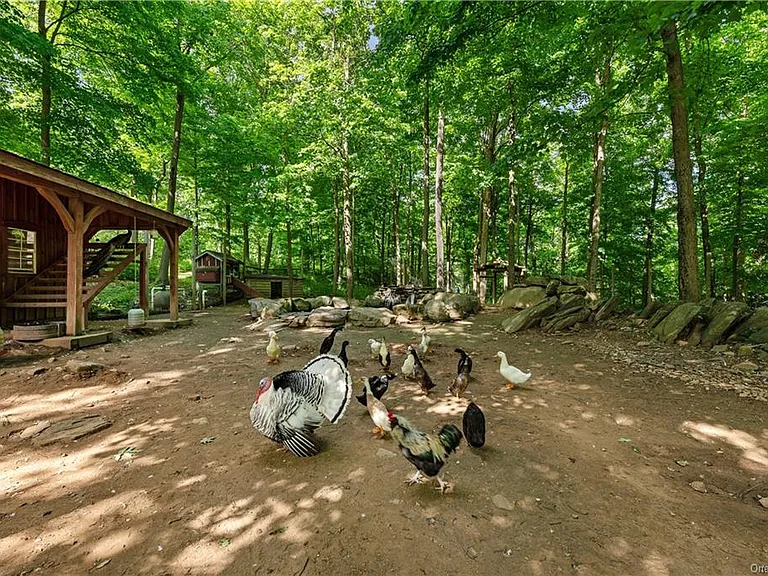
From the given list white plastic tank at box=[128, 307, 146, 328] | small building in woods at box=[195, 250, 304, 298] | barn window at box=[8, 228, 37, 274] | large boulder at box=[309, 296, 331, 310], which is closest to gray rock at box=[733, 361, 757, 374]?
large boulder at box=[309, 296, 331, 310]

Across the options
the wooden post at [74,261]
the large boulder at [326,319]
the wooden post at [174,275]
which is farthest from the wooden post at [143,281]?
the large boulder at [326,319]

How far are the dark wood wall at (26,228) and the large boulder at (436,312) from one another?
489 inches

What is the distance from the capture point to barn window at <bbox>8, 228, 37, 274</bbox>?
30.4 ft

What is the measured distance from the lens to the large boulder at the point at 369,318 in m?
11.6

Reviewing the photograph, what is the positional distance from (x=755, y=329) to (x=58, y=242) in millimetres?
18123

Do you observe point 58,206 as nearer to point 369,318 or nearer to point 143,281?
point 143,281

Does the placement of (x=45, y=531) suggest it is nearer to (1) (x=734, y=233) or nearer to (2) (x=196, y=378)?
(2) (x=196, y=378)

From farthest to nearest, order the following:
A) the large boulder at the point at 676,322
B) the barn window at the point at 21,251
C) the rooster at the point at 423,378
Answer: the barn window at the point at 21,251 → the large boulder at the point at 676,322 → the rooster at the point at 423,378

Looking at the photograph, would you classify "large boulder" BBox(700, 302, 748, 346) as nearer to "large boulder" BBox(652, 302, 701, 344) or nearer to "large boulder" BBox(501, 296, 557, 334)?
"large boulder" BBox(652, 302, 701, 344)

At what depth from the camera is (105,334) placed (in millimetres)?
8180

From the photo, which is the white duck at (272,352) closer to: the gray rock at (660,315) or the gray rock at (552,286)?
the gray rock at (660,315)

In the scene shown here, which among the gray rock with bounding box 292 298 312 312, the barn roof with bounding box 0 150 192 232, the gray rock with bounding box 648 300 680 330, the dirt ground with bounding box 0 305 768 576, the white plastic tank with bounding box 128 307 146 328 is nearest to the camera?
the dirt ground with bounding box 0 305 768 576

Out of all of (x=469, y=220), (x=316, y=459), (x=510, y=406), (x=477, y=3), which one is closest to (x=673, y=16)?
(x=477, y=3)

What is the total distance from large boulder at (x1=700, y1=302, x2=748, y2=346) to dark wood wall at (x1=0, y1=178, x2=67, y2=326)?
55.8 ft
